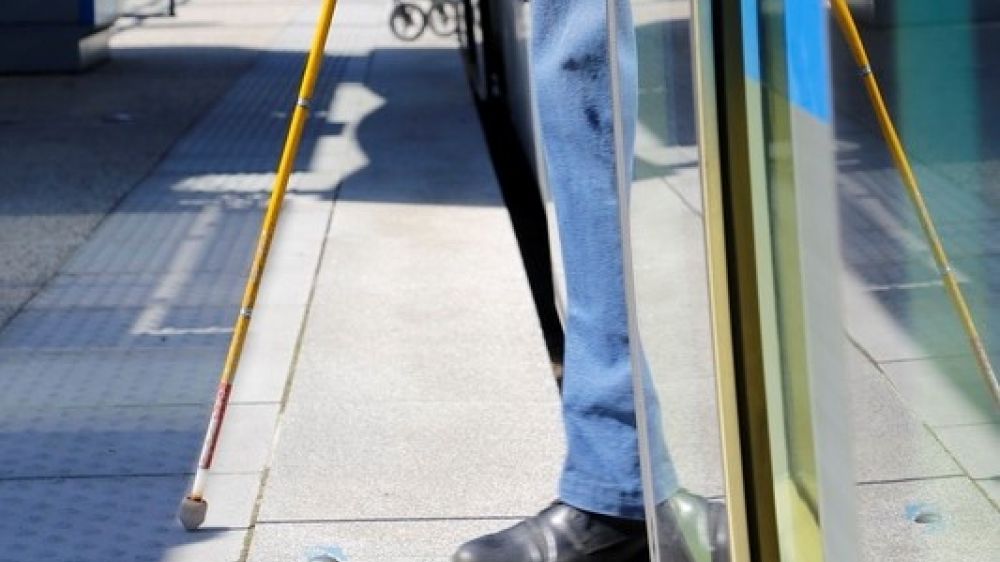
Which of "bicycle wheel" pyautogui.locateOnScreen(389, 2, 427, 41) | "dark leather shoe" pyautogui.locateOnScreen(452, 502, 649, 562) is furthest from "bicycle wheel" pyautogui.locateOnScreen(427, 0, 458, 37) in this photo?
"dark leather shoe" pyautogui.locateOnScreen(452, 502, 649, 562)

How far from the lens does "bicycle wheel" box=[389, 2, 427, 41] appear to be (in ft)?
67.1

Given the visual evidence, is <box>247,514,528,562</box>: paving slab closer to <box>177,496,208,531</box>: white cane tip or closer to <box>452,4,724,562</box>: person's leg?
<box>177,496,208,531</box>: white cane tip

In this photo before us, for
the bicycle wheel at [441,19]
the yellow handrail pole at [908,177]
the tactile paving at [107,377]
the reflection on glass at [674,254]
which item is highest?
the yellow handrail pole at [908,177]

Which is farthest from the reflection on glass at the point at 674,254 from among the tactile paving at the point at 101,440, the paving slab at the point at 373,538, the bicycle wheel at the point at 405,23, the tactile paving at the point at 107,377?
the bicycle wheel at the point at 405,23

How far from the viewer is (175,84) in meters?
15.7

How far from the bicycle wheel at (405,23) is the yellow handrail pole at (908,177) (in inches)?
736

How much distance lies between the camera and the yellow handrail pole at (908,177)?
163 cm

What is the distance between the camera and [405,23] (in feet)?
67.5

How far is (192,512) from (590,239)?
1.30 m

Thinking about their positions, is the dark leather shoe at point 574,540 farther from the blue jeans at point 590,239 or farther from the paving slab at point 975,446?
the paving slab at point 975,446

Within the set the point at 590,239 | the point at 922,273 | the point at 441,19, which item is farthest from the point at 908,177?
the point at 441,19

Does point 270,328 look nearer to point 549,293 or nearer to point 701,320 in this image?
point 549,293

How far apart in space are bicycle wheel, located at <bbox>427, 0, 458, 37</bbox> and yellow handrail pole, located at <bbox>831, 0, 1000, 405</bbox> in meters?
18.7

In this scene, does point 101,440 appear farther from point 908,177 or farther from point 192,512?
point 908,177
